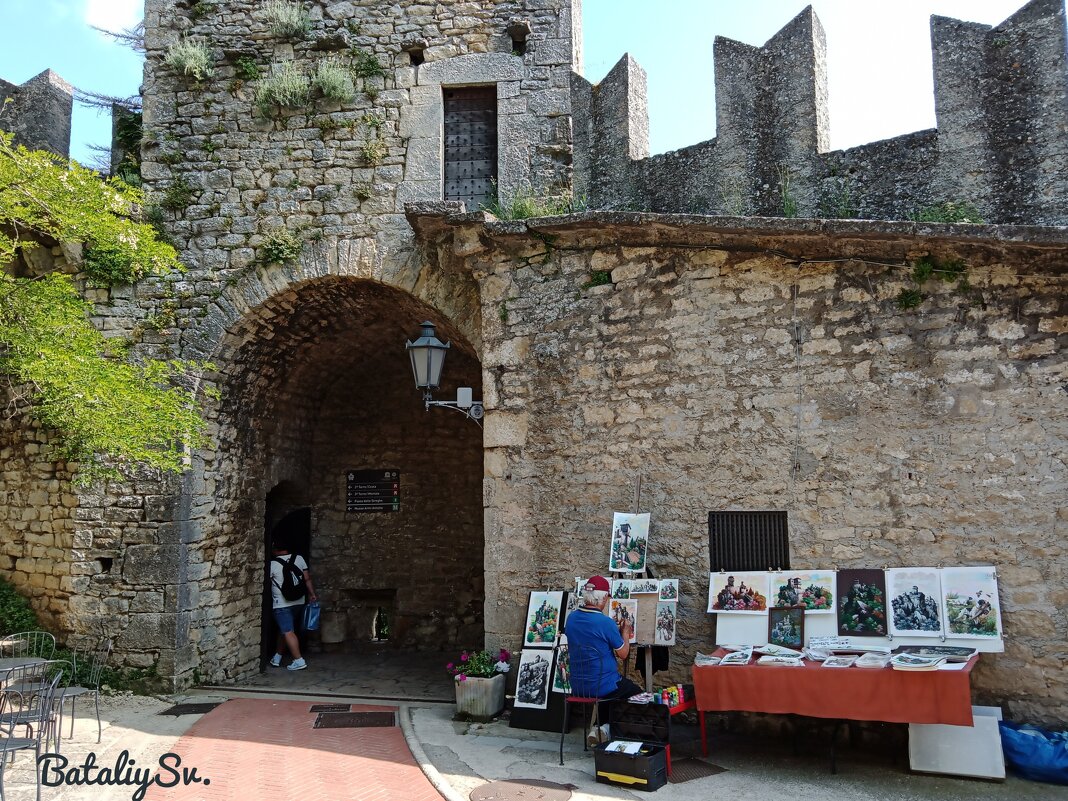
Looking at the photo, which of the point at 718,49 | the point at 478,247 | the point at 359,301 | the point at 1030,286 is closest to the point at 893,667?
the point at 1030,286

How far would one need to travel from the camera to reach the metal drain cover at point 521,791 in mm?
4773

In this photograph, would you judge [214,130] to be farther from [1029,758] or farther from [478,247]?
[1029,758]

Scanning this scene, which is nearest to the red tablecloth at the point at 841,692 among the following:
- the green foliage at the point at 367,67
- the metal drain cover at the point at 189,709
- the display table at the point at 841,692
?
the display table at the point at 841,692

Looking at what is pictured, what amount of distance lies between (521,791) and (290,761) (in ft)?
6.12

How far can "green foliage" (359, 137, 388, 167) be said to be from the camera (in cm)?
843

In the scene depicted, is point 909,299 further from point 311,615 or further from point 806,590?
point 311,615

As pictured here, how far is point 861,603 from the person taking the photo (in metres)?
5.51

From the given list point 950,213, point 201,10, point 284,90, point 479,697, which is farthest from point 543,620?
point 201,10

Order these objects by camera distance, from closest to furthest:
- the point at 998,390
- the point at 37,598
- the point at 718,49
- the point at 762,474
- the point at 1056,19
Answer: the point at 998,390
the point at 762,474
the point at 37,598
the point at 1056,19
the point at 718,49

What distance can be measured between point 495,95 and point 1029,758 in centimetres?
732

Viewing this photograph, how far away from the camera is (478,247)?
7.32 metres

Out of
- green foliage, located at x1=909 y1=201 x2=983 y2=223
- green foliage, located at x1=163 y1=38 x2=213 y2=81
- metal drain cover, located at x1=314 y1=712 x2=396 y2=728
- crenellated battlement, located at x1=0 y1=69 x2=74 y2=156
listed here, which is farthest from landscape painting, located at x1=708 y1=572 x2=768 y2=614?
crenellated battlement, located at x1=0 y1=69 x2=74 y2=156

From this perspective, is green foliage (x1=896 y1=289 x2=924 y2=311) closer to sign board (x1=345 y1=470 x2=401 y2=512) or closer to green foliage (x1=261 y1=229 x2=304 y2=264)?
green foliage (x1=261 y1=229 x2=304 y2=264)

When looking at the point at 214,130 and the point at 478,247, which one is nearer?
the point at 478,247
